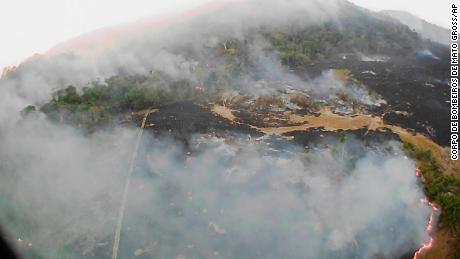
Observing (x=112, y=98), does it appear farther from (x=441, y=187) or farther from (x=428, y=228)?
(x=428, y=228)

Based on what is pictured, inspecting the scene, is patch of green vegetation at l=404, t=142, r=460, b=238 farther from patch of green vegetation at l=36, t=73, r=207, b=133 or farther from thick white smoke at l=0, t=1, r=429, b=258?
patch of green vegetation at l=36, t=73, r=207, b=133

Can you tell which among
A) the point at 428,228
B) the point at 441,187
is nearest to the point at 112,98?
the point at 441,187

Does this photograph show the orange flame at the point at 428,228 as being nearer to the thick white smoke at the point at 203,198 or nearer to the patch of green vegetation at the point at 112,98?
the thick white smoke at the point at 203,198

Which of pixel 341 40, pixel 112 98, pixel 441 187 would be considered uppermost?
pixel 441 187

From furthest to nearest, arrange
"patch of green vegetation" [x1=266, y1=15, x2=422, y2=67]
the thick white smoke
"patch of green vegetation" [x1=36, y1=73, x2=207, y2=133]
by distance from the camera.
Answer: "patch of green vegetation" [x1=266, y1=15, x2=422, y2=67] < "patch of green vegetation" [x1=36, y1=73, x2=207, y2=133] < the thick white smoke

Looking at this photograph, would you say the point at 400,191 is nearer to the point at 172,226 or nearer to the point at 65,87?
the point at 172,226

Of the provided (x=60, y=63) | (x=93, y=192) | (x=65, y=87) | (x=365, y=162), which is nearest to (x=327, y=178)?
(x=365, y=162)

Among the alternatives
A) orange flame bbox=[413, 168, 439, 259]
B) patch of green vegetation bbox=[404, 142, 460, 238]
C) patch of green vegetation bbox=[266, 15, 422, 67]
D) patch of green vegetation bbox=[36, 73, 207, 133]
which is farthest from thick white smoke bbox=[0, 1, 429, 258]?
patch of green vegetation bbox=[266, 15, 422, 67]

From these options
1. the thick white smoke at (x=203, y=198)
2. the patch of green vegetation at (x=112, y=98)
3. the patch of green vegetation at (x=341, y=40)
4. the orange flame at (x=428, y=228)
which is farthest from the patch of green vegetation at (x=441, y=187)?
the patch of green vegetation at (x=341, y=40)
